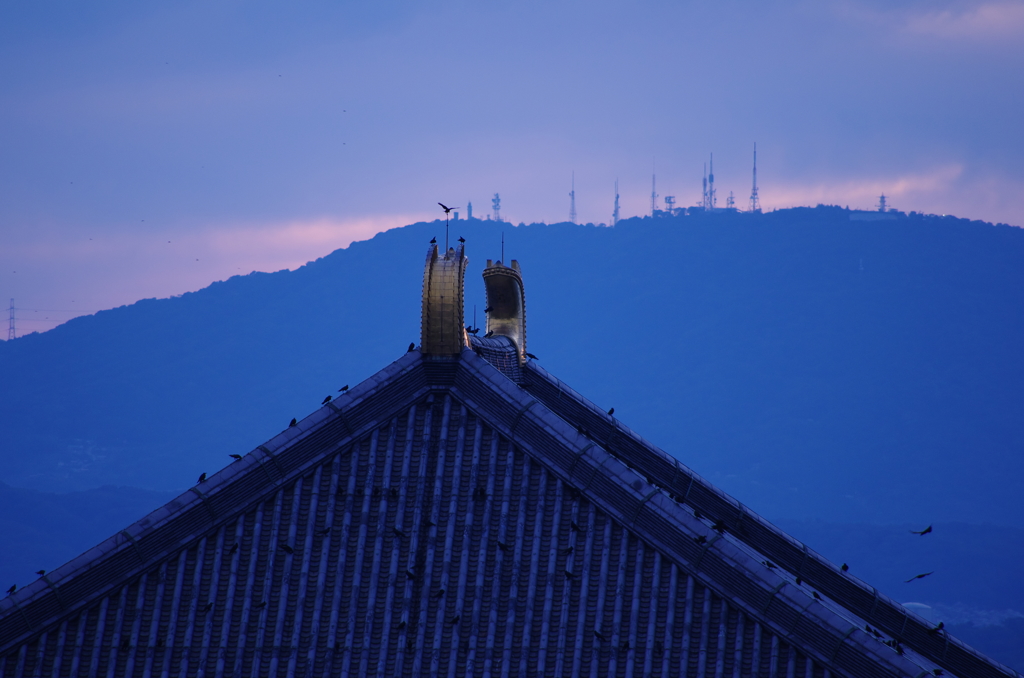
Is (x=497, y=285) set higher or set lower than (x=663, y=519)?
higher

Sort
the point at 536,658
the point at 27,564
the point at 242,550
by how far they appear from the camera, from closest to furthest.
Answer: the point at 536,658 → the point at 242,550 → the point at 27,564

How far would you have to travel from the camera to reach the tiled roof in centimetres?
1054

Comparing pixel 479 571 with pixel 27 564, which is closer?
pixel 479 571

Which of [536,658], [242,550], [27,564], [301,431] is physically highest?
[301,431]

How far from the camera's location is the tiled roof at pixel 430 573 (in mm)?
10539

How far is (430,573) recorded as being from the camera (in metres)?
11.1

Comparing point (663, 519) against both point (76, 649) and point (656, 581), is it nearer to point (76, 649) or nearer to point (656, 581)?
point (656, 581)

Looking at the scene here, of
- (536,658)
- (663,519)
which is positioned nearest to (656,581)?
(663,519)

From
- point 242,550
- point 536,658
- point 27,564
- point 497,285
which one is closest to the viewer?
point 536,658

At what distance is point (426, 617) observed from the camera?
10.8 metres

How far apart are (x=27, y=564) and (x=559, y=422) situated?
584 feet

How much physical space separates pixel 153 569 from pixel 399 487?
252 centimetres

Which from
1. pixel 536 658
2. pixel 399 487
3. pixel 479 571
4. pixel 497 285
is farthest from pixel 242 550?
pixel 497 285

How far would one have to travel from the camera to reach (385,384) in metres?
11.9
